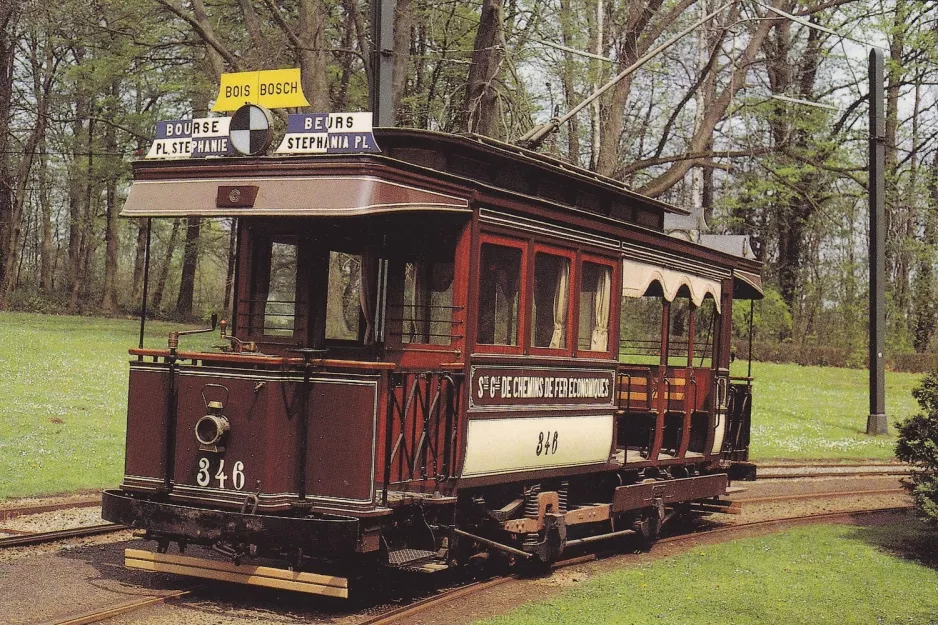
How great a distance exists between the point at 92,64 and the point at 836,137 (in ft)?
72.8

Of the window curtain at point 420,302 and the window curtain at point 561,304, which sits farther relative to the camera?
the window curtain at point 561,304

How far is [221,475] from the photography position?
8.38 m

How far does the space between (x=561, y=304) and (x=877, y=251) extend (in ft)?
53.7

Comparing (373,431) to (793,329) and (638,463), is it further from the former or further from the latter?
(793,329)

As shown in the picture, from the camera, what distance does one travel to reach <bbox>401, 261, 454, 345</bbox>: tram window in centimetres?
930

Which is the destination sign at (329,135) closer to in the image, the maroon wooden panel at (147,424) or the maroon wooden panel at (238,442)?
the maroon wooden panel at (238,442)

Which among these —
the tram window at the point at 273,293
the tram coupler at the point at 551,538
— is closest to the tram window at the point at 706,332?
the tram coupler at the point at 551,538

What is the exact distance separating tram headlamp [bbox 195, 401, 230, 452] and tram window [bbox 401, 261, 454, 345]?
1.77 metres

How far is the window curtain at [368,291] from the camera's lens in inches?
378

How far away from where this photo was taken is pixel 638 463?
12.1 meters

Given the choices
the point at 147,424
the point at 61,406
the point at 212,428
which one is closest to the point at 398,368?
the point at 212,428

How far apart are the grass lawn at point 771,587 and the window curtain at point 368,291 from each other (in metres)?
2.51

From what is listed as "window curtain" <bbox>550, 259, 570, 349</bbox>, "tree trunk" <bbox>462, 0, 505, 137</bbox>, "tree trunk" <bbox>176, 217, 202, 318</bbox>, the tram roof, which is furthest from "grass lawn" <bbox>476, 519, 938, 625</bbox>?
"tree trunk" <bbox>176, 217, 202, 318</bbox>

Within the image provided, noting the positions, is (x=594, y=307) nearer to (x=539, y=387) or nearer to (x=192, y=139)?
(x=539, y=387)
